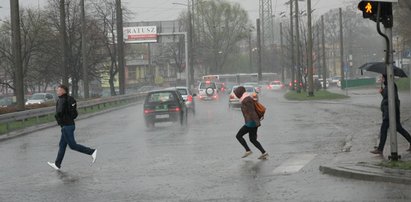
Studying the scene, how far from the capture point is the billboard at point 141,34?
8156 cm

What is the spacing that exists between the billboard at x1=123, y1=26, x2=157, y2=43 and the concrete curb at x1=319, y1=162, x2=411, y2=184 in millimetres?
70512

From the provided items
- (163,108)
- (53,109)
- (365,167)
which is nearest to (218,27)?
(53,109)

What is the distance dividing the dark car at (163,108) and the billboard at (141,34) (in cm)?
5430

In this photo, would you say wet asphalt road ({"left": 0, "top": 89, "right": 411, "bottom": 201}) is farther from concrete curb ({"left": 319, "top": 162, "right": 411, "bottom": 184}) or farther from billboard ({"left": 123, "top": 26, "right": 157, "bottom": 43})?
billboard ({"left": 123, "top": 26, "right": 157, "bottom": 43})

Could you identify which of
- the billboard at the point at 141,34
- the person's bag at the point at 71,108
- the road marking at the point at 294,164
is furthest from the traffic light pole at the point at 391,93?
the billboard at the point at 141,34

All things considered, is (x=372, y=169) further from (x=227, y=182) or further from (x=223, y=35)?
(x=223, y=35)

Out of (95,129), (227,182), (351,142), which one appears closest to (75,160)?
(227,182)

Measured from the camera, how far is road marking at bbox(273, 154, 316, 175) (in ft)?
39.9

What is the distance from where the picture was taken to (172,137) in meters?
20.6

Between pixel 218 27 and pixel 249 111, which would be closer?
pixel 249 111

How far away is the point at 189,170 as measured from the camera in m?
12.8

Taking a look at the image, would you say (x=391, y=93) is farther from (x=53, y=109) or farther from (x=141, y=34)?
(x=141, y=34)

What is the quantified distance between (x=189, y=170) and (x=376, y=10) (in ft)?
14.6

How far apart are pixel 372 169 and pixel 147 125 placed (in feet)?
53.9
